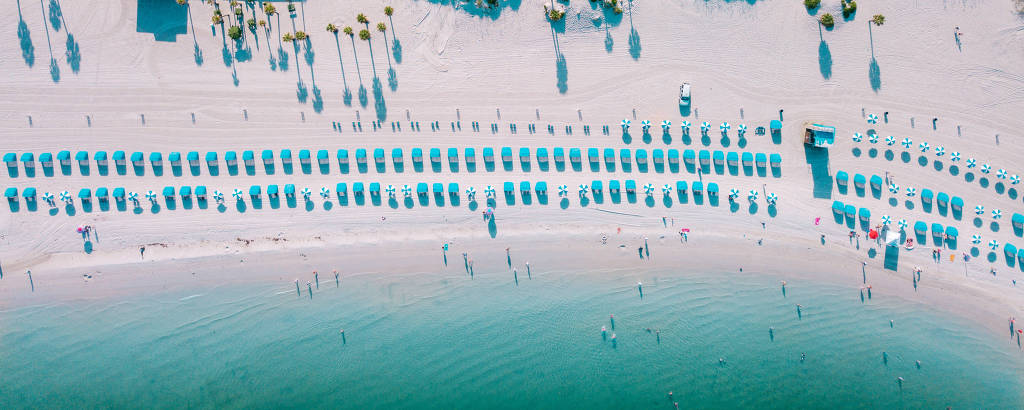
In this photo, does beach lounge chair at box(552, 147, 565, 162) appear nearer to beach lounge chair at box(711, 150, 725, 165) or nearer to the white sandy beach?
the white sandy beach

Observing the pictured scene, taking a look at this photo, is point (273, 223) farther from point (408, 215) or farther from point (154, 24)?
point (154, 24)

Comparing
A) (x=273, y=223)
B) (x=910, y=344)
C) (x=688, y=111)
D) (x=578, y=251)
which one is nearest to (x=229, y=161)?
→ (x=273, y=223)

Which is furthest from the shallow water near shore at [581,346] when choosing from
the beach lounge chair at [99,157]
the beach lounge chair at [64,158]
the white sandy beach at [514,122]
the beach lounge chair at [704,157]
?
the beach lounge chair at [64,158]

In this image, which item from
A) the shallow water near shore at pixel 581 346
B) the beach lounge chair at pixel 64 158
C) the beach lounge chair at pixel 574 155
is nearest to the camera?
the beach lounge chair at pixel 64 158

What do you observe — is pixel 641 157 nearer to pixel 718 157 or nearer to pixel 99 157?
pixel 718 157

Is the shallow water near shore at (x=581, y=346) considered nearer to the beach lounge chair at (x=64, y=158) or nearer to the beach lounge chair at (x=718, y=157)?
the beach lounge chair at (x=718, y=157)

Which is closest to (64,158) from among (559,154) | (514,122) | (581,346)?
(514,122)
